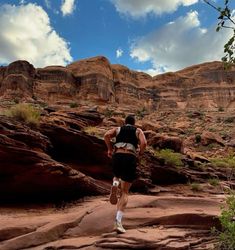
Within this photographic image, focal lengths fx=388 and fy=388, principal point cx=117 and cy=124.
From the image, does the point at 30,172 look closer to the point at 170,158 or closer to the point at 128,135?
the point at 128,135

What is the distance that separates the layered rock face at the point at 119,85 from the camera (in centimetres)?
7456

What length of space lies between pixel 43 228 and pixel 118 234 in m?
1.64

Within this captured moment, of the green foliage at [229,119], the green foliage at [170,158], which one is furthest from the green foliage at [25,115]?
the green foliage at [229,119]

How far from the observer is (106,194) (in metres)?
11.3

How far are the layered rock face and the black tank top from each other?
205 feet

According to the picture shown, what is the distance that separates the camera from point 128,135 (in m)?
7.23

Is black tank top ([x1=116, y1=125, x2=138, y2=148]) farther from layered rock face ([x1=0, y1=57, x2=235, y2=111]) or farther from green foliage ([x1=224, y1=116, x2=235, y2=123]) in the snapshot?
layered rock face ([x1=0, y1=57, x2=235, y2=111])

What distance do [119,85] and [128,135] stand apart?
264 ft

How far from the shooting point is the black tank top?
720cm

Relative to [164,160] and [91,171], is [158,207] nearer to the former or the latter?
[91,171]

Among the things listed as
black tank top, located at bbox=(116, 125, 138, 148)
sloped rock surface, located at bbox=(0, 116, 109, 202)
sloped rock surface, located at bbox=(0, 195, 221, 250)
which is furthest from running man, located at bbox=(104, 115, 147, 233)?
sloped rock surface, located at bbox=(0, 116, 109, 202)

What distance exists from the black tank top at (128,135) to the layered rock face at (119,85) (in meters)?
62.3

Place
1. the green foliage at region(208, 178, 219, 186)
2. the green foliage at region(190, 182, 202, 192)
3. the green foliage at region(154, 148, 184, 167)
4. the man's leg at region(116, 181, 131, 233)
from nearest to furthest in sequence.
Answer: the man's leg at region(116, 181, 131, 233)
the green foliage at region(190, 182, 202, 192)
the green foliage at region(208, 178, 219, 186)
the green foliage at region(154, 148, 184, 167)

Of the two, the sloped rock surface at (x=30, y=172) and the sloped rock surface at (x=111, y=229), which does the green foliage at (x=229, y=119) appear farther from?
the sloped rock surface at (x=111, y=229)
